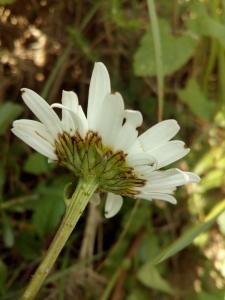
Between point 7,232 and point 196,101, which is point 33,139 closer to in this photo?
point 7,232

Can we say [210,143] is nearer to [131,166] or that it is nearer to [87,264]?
[87,264]

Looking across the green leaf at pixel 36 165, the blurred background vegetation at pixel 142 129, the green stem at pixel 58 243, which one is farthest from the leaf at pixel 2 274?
the green stem at pixel 58 243

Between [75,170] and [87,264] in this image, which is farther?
[87,264]

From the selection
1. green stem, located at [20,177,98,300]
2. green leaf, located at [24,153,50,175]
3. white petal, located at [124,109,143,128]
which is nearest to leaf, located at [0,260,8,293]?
green leaf, located at [24,153,50,175]

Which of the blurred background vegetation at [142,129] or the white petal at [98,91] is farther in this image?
the blurred background vegetation at [142,129]

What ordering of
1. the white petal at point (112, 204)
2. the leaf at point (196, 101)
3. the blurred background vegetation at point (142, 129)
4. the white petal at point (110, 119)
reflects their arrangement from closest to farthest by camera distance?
the white petal at point (110, 119), the white petal at point (112, 204), the blurred background vegetation at point (142, 129), the leaf at point (196, 101)

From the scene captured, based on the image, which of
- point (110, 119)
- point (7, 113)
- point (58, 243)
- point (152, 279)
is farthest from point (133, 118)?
point (152, 279)

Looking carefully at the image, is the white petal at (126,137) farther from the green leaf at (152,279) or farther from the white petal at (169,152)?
the green leaf at (152,279)

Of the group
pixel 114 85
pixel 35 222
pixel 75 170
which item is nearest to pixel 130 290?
pixel 35 222
